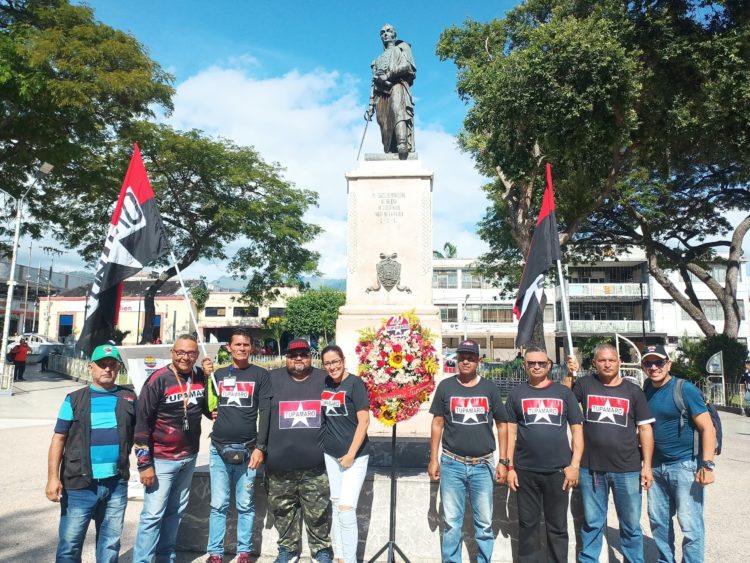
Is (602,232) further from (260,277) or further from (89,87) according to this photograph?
(89,87)

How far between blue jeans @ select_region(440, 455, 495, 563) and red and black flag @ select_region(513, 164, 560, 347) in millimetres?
1907

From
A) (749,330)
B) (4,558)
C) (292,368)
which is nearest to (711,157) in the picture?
(292,368)

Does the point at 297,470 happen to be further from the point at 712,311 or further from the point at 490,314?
the point at 712,311

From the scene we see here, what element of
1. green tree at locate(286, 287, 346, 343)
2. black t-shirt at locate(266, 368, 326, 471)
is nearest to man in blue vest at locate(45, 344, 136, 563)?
black t-shirt at locate(266, 368, 326, 471)

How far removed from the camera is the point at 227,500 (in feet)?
15.3

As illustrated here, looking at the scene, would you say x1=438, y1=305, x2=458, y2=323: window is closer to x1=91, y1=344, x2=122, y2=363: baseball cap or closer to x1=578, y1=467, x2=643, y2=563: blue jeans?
x1=578, y1=467, x2=643, y2=563: blue jeans

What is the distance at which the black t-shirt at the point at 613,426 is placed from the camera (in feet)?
14.0

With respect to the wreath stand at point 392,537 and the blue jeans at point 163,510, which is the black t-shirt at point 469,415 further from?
the blue jeans at point 163,510

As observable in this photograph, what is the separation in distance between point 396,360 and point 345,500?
1.24m

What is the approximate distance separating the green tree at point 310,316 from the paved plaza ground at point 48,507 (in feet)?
134

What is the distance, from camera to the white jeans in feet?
14.0

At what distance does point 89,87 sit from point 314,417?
688 inches

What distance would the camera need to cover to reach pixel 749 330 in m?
42.6

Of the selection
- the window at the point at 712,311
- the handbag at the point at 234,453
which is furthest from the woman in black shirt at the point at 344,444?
the window at the point at 712,311
